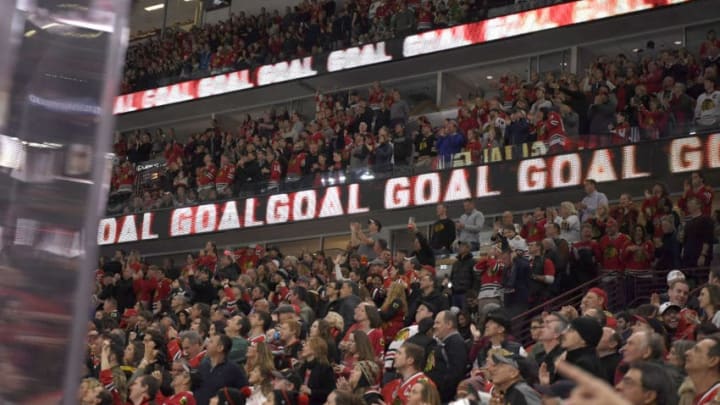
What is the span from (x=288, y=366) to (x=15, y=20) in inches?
307

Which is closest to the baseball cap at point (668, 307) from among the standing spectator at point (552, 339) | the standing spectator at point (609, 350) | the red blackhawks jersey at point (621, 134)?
the standing spectator at point (552, 339)

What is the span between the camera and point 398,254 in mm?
14266

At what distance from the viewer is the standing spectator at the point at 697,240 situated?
1294cm

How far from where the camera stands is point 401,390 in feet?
24.6

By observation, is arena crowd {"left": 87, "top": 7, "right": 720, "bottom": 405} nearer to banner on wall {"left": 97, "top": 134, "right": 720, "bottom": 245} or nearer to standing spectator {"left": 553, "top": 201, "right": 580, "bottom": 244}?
standing spectator {"left": 553, "top": 201, "right": 580, "bottom": 244}

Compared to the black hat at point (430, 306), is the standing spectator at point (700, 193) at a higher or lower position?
higher

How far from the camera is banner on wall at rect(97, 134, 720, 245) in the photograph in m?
16.8

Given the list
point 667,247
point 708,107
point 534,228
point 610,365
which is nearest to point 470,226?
point 534,228

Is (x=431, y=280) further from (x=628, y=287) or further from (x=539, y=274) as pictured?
(x=628, y=287)

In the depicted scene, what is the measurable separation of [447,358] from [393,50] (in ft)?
51.7

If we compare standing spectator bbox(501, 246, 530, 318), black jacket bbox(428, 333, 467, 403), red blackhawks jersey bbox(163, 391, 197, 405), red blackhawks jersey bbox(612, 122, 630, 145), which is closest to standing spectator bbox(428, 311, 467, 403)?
black jacket bbox(428, 333, 467, 403)

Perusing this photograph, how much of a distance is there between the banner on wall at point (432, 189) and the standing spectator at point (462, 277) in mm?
4695

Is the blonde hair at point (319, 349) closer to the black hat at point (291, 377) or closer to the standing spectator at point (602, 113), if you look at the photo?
the black hat at point (291, 377)

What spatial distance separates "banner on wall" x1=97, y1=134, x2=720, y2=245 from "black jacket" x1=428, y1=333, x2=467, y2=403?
9.09 metres
